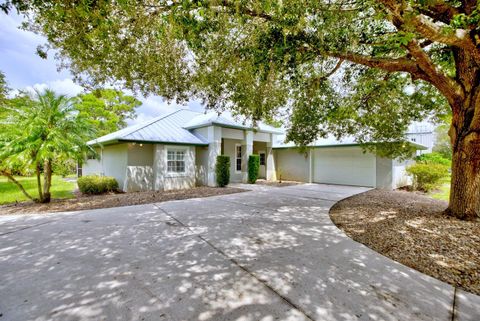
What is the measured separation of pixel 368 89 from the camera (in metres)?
9.20

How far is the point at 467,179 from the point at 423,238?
2.67 meters

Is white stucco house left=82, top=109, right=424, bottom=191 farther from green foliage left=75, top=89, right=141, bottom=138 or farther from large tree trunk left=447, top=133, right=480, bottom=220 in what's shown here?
green foliage left=75, top=89, right=141, bottom=138

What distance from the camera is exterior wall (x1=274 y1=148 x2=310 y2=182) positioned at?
16.9 meters

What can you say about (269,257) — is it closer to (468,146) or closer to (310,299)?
(310,299)

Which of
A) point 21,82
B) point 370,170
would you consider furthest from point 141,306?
point 21,82

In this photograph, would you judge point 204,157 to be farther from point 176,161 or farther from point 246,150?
point 246,150

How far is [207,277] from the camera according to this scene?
329cm

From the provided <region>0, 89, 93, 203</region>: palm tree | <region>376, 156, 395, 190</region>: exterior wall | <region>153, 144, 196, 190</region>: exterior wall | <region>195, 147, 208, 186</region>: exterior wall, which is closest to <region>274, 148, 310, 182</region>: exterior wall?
<region>376, 156, 395, 190</region>: exterior wall

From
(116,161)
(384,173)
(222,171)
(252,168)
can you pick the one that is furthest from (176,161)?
(384,173)

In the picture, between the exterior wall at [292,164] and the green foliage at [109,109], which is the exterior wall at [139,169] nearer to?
the exterior wall at [292,164]

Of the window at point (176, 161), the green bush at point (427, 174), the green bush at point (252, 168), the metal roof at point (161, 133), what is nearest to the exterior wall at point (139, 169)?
the metal roof at point (161, 133)

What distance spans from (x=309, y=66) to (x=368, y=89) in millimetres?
2985

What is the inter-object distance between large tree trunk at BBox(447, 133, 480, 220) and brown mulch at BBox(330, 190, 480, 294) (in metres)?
0.31

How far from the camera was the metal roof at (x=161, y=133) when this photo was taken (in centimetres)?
1147
